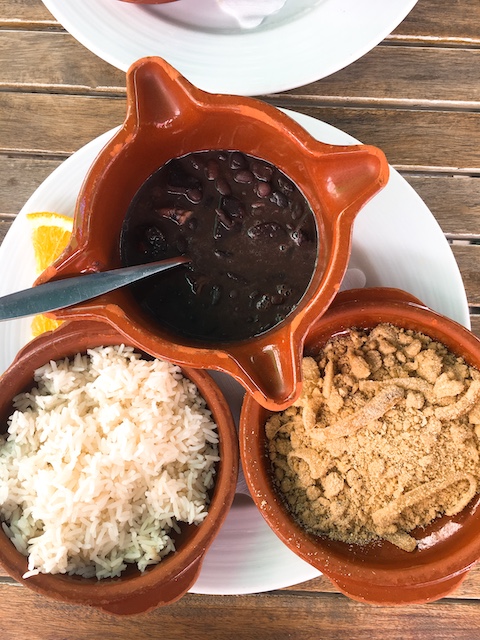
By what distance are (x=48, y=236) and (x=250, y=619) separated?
103cm

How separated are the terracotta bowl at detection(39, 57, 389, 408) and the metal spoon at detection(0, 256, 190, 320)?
0.02m

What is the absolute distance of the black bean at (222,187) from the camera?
1.07m

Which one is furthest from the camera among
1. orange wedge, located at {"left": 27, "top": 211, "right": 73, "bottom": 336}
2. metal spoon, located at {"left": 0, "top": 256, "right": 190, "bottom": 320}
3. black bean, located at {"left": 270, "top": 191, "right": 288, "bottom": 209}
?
orange wedge, located at {"left": 27, "top": 211, "right": 73, "bottom": 336}

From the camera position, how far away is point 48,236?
1355 millimetres

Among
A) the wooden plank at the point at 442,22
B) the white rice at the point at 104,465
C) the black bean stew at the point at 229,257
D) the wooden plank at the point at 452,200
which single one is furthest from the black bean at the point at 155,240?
the wooden plank at the point at 442,22

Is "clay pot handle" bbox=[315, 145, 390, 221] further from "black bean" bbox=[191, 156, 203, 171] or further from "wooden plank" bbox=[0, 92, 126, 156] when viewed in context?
"wooden plank" bbox=[0, 92, 126, 156]

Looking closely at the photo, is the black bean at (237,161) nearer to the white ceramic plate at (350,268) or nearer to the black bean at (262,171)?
the black bean at (262,171)

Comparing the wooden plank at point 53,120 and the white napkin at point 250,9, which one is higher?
the white napkin at point 250,9

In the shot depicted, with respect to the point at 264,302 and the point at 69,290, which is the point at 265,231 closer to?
the point at 264,302

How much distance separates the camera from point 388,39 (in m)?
1.51

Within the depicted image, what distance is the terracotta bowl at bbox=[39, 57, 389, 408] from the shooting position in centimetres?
100

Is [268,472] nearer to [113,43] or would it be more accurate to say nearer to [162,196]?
[162,196]

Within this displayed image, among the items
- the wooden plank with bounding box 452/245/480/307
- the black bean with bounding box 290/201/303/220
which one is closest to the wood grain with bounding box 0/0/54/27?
the black bean with bounding box 290/201/303/220

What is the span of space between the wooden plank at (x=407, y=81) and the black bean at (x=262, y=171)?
479 millimetres
